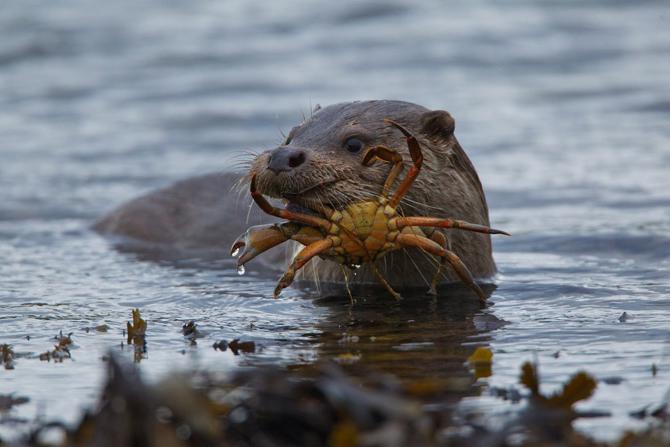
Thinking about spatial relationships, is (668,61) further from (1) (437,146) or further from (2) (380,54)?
Answer: (1) (437,146)

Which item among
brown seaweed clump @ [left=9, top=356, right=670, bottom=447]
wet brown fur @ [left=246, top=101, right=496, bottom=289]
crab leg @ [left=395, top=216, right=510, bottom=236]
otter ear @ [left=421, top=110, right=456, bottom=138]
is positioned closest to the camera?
brown seaweed clump @ [left=9, top=356, right=670, bottom=447]

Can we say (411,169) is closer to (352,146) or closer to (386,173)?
(386,173)

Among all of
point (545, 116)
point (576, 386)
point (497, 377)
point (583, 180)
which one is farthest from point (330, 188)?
point (545, 116)

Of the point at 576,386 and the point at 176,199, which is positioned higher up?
the point at 176,199

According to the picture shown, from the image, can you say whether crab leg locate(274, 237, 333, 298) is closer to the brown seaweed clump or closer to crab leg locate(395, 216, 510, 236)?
crab leg locate(395, 216, 510, 236)

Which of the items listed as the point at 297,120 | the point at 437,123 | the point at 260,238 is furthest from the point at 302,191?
the point at 297,120

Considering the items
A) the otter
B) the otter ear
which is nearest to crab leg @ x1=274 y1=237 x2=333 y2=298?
the otter

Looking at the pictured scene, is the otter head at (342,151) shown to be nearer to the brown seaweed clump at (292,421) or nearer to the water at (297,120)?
the water at (297,120)

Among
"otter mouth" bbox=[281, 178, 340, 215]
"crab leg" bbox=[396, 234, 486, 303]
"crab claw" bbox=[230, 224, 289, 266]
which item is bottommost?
"crab leg" bbox=[396, 234, 486, 303]

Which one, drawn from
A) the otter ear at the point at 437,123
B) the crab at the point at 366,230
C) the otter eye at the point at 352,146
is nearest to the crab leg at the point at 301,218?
the crab at the point at 366,230
